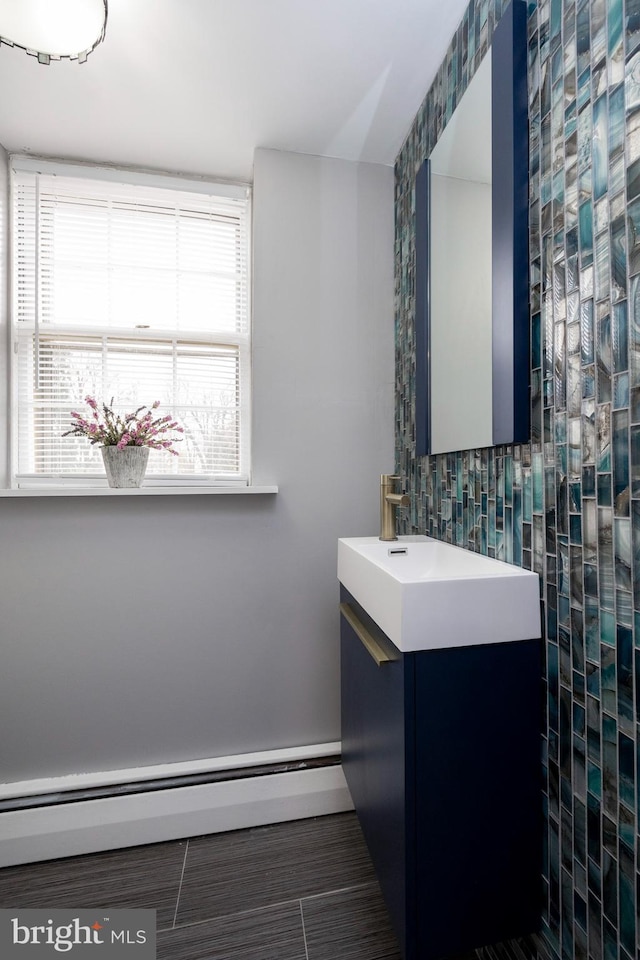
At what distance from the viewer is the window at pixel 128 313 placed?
1757 millimetres

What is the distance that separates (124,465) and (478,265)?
1286 millimetres

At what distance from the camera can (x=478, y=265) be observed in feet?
3.71

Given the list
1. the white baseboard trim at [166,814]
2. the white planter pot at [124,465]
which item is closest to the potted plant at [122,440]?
the white planter pot at [124,465]

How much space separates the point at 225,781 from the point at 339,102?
2339mm

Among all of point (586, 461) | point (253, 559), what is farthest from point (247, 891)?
point (586, 461)

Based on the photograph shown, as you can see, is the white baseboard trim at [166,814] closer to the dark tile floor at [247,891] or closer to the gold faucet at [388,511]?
the dark tile floor at [247,891]

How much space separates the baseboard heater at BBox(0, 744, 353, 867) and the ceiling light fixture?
2168 millimetres

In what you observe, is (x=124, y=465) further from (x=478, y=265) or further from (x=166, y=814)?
(x=478, y=265)

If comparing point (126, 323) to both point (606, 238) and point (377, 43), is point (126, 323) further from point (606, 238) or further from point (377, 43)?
point (606, 238)

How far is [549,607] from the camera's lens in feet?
2.94

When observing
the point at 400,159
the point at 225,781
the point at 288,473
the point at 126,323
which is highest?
the point at 400,159

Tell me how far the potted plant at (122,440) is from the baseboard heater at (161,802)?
3.42 ft

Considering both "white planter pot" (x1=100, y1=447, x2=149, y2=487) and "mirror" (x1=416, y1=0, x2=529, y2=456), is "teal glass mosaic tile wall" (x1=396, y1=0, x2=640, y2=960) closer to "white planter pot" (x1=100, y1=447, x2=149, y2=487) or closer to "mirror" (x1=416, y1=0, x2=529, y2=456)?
"mirror" (x1=416, y1=0, x2=529, y2=456)

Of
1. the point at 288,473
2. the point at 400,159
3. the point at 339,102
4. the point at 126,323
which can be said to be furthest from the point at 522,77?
the point at 126,323
